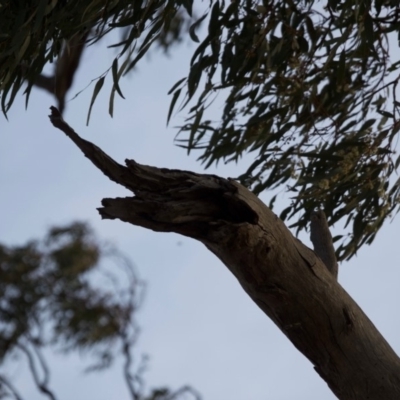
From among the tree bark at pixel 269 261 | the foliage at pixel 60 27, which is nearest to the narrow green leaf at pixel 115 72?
the foliage at pixel 60 27

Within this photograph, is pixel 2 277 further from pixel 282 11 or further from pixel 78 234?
pixel 282 11

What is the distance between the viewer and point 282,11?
2.94 metres

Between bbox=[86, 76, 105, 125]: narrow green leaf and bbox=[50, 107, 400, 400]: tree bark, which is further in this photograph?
bbox=[86, 76, 105, 125]: narrow green leaf

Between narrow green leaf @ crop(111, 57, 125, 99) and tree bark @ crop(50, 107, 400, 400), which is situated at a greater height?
narrow green leaf @ crop(111, 57, 125, 99)

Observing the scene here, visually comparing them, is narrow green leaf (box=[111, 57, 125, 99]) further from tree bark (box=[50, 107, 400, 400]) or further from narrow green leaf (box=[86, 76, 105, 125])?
tree bark (box=[50, 107, 400, 400])

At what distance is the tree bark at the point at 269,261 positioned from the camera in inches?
70.4

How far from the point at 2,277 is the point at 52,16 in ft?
9.43

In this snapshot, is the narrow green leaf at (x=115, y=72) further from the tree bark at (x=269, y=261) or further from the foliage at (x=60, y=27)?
the tree bark at (x=269, y=261)

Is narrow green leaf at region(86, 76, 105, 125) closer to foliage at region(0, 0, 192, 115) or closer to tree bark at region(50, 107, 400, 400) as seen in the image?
foliage at region(0, 0, 192, 115)

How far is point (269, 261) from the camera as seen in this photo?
1.88 m

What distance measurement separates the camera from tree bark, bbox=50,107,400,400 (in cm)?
179

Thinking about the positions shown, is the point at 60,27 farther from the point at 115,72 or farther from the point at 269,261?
the point at 269,261

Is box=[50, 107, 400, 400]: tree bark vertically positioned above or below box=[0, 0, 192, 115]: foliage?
below

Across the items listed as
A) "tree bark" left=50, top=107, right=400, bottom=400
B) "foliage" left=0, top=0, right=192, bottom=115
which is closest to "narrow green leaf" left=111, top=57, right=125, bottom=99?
"foliage" left=0, top=0, right=192, bottom=115
